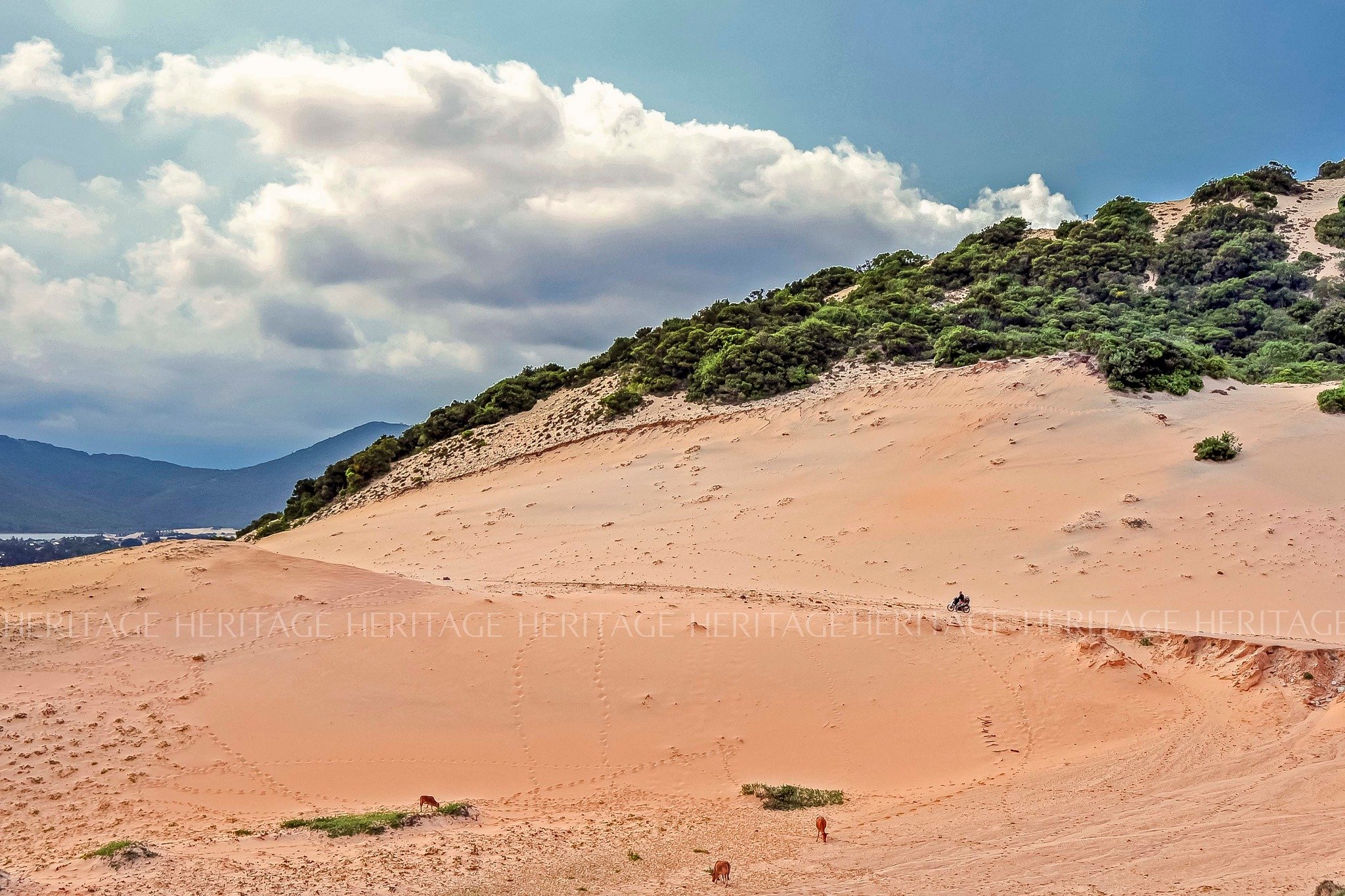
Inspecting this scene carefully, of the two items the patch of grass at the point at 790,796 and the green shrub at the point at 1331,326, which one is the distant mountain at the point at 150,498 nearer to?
the green shrub at the point at 1331,326

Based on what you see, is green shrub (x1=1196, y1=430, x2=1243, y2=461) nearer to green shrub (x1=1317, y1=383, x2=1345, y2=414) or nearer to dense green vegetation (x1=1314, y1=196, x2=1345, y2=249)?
green shrub (x1=1317, y1=383, x2=1345, y2=414)

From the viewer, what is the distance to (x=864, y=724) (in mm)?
11797

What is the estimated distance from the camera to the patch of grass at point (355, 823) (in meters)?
8.09

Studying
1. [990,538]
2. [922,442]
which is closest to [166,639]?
[990,538]

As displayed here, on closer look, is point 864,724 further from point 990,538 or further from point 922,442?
point 922,442

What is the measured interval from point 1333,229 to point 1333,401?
23548mm

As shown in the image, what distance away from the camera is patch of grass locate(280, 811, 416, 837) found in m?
8.09

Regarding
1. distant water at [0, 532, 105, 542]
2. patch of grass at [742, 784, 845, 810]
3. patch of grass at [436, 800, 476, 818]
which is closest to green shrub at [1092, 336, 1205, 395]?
patch of grass at [742, 784, 845, 810]

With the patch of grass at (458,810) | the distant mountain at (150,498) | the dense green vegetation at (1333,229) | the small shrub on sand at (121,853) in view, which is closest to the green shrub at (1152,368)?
the dense green vegetation at (1333,229)

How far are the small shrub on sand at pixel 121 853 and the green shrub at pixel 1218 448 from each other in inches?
920

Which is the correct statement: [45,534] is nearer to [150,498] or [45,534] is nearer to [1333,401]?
[150,498]

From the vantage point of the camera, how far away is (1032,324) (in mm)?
35000

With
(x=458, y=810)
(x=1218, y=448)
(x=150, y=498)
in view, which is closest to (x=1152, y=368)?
(x=1218, y=448)

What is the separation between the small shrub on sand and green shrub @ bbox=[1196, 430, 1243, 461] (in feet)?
76.7
